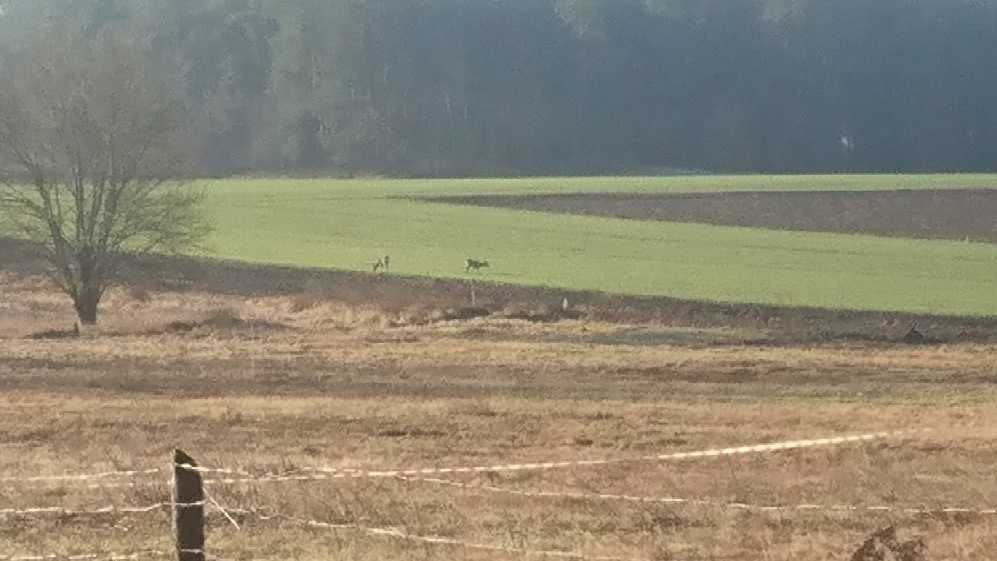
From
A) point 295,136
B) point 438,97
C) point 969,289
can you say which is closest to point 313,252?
point 969,289

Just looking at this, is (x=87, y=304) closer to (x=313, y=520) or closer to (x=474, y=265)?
(x=474, y=265)

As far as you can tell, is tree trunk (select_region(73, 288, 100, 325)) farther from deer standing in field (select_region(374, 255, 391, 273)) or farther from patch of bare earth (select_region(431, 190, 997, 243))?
patch of bare earth (select_region(431, 190, 997, 243))

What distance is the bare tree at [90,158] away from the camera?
4072 cm

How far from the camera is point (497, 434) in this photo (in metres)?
19.1

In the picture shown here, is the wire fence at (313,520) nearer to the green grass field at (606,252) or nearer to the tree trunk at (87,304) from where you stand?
the tree trunk at (87,304)

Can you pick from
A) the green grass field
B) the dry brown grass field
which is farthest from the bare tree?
the green grass field

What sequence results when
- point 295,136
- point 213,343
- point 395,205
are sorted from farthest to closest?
point 295,136 < point 395,205 < point 213,343

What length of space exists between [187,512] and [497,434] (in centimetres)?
1089

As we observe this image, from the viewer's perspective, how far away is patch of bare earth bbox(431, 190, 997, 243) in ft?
212

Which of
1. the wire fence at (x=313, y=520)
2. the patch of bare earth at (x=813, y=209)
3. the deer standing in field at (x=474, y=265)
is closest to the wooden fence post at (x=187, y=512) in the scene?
the wire fence at (x=313, y=520)

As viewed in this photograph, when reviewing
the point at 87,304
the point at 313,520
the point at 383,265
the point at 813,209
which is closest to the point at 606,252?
the point at 383,265

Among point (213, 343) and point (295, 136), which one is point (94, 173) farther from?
point (295, 136)

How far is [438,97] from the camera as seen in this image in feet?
365

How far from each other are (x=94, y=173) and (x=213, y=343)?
9889 millimetres
